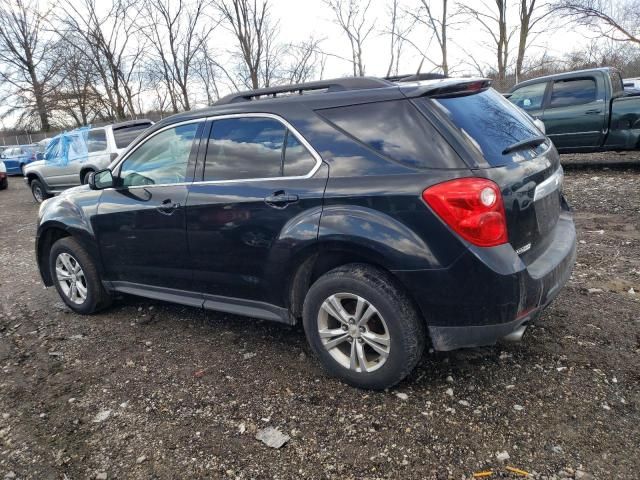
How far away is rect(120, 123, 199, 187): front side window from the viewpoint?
3.55 meters

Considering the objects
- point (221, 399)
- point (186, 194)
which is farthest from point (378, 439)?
point (186, 194)

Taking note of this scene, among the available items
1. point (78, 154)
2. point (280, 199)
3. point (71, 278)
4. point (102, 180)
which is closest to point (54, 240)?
point (71, 278)

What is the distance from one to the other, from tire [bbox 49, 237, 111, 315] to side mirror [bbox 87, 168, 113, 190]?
2.14 feet

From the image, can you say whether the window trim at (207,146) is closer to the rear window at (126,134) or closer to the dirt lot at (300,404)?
the dirt lot at (300,404)

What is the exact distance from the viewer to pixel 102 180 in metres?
4.00

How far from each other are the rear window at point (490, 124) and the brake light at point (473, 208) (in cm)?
19

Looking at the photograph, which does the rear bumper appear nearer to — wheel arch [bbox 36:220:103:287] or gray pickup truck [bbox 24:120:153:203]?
wheel arch [bbox 36:220:103:287]

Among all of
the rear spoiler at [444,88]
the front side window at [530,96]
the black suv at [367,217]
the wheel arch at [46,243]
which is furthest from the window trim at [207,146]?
the front side window at [530,96]

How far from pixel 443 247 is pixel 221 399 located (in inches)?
64.2

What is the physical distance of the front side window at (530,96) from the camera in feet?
31.2

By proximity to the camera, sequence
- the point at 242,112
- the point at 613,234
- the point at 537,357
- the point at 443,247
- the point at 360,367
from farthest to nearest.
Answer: the point at 613,234
the point at 242,112
the point at 537,357
the point at 360,367
the point at 443,247

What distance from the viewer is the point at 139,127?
1174 centimetres

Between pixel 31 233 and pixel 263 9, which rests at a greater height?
pixel 263 9

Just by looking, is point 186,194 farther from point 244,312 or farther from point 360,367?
point 360,367
